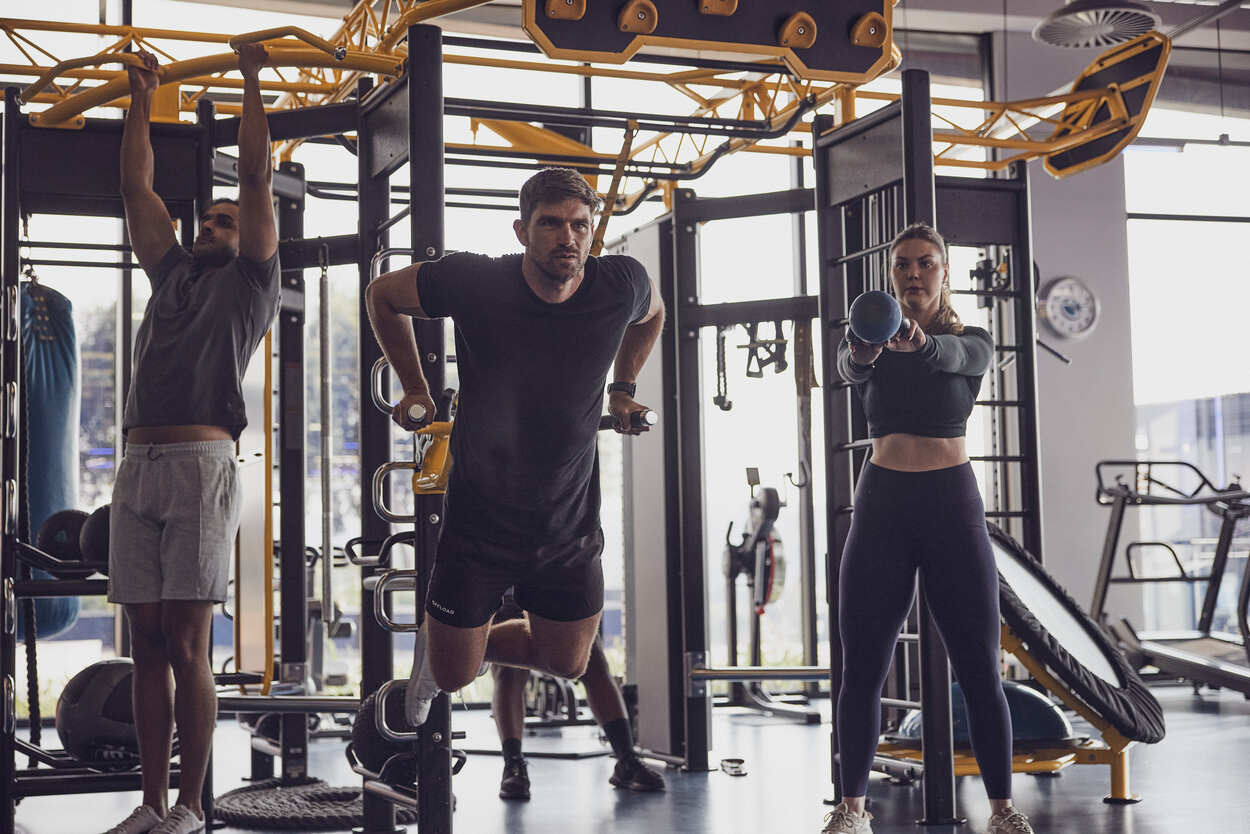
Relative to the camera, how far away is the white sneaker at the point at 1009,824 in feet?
10.9

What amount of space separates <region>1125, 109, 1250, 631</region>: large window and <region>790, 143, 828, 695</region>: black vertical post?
253 centimetres

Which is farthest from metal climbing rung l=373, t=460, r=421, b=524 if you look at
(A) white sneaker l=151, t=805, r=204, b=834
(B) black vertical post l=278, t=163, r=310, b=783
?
(B) black vertical post l=278, t=163, r=310, b=783

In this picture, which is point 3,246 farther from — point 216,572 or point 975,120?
point 975,120

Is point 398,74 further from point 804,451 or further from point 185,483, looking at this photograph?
point 804,451

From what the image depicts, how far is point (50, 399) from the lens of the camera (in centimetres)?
482

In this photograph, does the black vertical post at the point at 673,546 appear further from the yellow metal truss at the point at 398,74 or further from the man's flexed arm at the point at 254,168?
the man's flexed arm at the point at 254,168

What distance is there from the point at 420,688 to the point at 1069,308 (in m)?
6.82

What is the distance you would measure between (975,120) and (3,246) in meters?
6.88

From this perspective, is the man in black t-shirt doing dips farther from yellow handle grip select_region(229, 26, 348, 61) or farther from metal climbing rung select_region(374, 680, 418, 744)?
yellow handle grip select_region(229, 26, 348, 61)

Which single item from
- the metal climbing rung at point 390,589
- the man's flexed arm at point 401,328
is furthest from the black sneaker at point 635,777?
the man's flexed arm at point 401,328

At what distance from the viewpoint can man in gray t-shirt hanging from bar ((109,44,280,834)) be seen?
3.45m

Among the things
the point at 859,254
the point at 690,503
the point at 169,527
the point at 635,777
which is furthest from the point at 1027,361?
the point at 169,527

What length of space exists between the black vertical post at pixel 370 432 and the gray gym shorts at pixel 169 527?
43 centimetres

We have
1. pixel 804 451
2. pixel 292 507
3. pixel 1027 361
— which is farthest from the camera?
pixel 804 451
